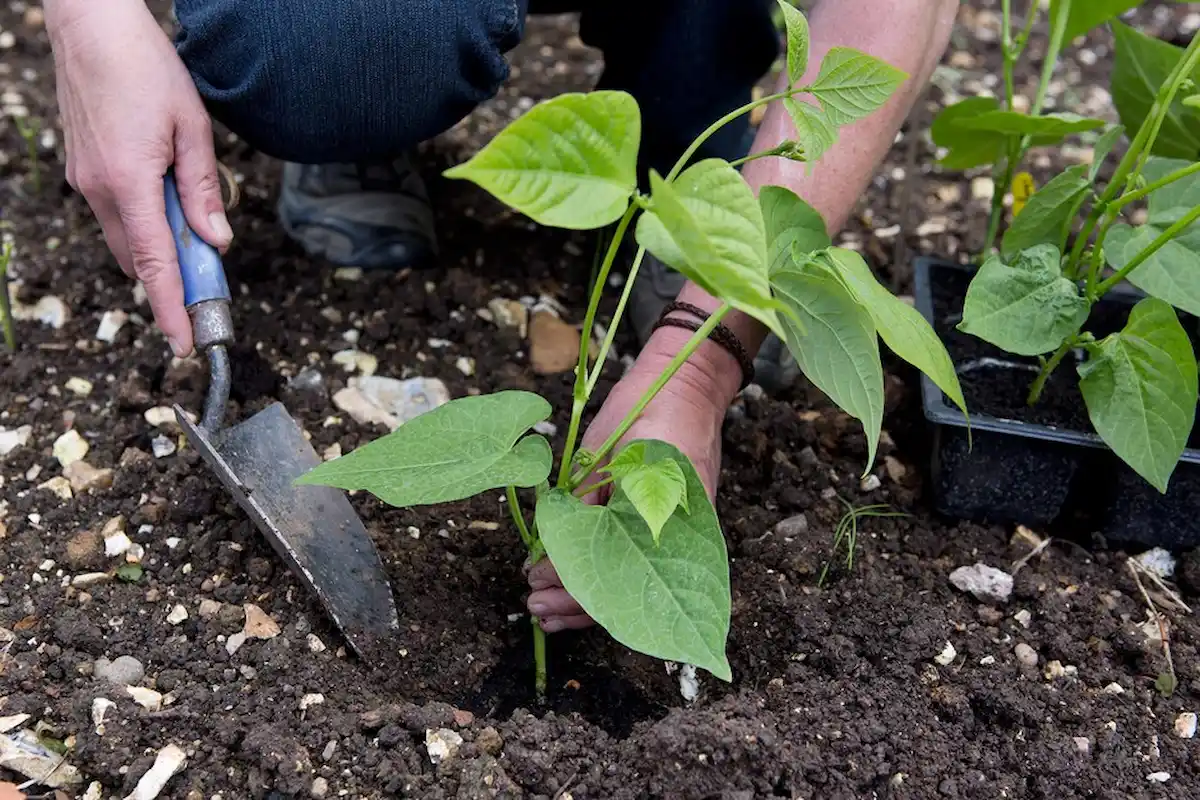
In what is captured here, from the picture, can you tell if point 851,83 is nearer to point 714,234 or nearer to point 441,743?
point 714,234

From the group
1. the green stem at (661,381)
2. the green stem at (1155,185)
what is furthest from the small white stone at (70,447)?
the green stem at (1155,185)

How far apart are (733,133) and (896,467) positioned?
684mm

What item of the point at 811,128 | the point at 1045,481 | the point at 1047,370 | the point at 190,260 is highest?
the point at 811,128

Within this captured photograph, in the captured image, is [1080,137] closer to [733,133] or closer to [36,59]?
[733,133]

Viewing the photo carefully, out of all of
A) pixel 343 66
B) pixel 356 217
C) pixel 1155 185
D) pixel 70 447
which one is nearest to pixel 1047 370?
pixel 1155 185

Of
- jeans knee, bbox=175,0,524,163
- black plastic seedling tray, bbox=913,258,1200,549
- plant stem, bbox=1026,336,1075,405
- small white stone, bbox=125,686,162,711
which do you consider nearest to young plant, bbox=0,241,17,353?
jeans knee, bbox=175,0,524,163

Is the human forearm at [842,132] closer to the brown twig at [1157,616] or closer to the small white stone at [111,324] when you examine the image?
the brown twig at [1157,616]

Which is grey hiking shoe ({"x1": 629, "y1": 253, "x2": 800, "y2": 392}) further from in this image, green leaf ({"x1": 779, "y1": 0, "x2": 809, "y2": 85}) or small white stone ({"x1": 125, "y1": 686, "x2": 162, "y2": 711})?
small white stone ({"x1": 125, "y1": 686, "x2": 162, "y2": 711})

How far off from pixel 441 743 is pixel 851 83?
73cm

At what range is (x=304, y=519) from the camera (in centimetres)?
128

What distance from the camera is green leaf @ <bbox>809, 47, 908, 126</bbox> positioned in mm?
985

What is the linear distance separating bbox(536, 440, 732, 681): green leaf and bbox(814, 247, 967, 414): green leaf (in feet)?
0.72

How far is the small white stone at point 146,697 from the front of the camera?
1151 millimetres

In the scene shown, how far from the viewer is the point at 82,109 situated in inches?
48.9
